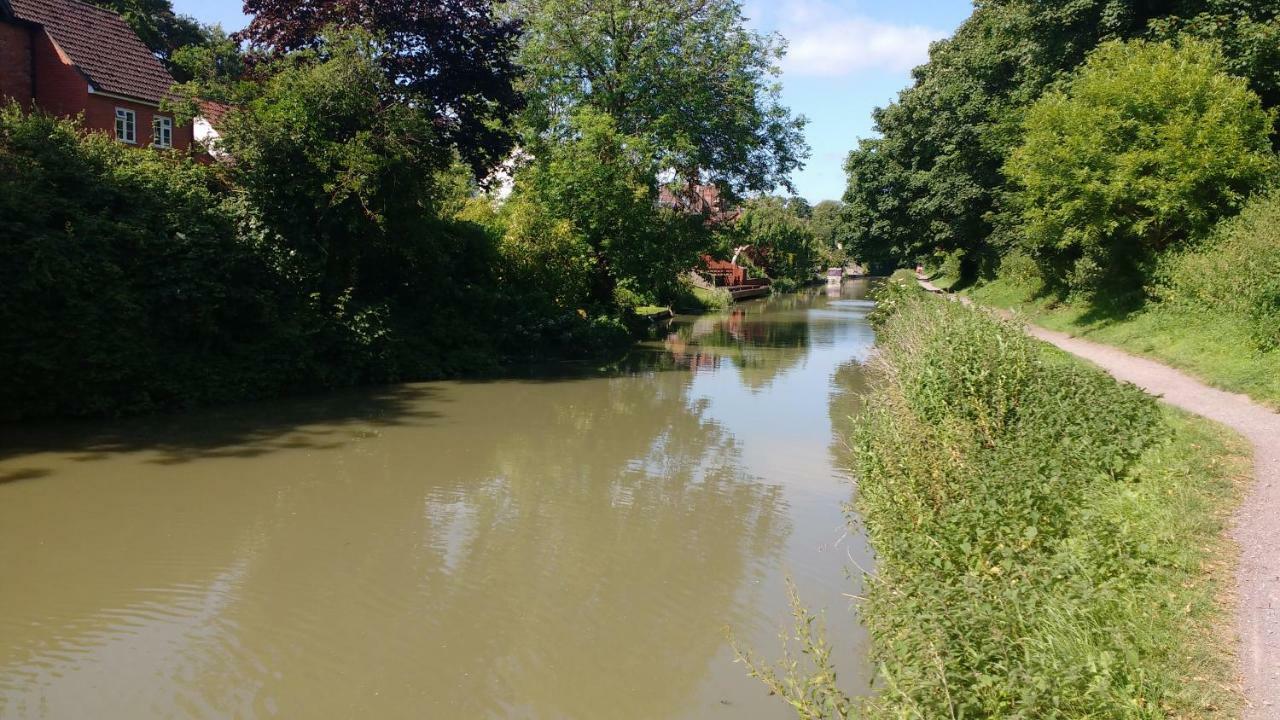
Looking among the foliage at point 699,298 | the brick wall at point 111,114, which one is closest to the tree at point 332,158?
the brick wall at point 111,114

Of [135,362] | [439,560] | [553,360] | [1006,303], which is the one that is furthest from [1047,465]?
[1006,303]

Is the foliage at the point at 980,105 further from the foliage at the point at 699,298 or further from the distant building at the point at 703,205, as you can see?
the distant building at the point at 703,205

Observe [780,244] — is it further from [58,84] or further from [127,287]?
[127,287]

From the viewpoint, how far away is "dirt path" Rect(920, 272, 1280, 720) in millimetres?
4332

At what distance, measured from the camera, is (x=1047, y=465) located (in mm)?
7609

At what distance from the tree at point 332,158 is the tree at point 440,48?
165 centimetres

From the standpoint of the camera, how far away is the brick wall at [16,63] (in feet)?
83.4

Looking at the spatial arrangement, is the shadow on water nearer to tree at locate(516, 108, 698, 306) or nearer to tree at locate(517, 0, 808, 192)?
tree at locate(516, 108, 698, 306)

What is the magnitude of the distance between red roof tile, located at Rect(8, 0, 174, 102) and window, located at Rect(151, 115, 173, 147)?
813 millimetres

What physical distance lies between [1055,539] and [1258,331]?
30.1ft

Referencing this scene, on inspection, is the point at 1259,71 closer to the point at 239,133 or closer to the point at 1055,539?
the point at 1055,539

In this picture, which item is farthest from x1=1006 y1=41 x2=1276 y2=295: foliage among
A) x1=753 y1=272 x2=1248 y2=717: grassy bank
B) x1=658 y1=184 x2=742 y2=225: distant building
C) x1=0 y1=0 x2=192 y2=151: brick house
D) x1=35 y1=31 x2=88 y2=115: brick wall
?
x1=35 y1=31 x2=88 y2=115: brick wall

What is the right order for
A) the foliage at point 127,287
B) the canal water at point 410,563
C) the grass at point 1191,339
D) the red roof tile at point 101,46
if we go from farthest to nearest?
the red roof tile at point 101,46, the foliage at point 127,287, the grass at point 1191,339, the canal water at point 410,563

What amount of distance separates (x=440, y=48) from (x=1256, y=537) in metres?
22.3
